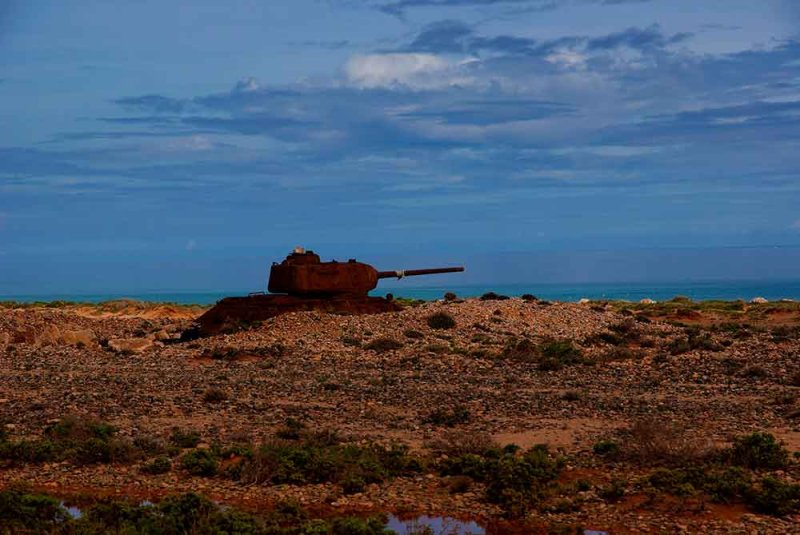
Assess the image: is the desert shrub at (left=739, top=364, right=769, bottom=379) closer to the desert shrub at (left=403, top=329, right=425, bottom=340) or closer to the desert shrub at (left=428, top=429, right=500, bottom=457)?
the desert shrub at (left=403, top=329, right=425, bottom=340)

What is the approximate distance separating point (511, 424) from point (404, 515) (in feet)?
19.5

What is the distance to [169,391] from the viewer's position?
75.7 feet

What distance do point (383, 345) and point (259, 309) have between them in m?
7.08

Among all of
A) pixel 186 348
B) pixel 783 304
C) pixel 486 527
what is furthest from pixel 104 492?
pixel 783 304

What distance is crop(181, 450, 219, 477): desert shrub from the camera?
15.0 m

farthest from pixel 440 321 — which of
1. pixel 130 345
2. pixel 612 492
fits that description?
pixel 612 492

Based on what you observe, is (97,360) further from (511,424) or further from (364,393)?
(511,424)

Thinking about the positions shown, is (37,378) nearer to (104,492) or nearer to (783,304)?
(104,492)

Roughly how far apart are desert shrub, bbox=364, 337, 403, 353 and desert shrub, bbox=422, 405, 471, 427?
460 inches

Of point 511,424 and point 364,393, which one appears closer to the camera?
point 511,424

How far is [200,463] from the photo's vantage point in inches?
593

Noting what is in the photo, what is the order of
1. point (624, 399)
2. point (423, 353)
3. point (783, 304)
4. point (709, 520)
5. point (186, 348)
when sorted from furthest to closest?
1. point (783, 304)
2. point (186, 348)
3. point (423, 353)
4. point (624, 399)
5. point (709, 520)

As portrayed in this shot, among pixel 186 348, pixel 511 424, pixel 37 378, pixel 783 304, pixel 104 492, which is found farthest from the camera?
pixel 783 304

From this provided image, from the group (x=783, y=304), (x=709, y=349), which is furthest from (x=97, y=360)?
(x=783, y=304)
